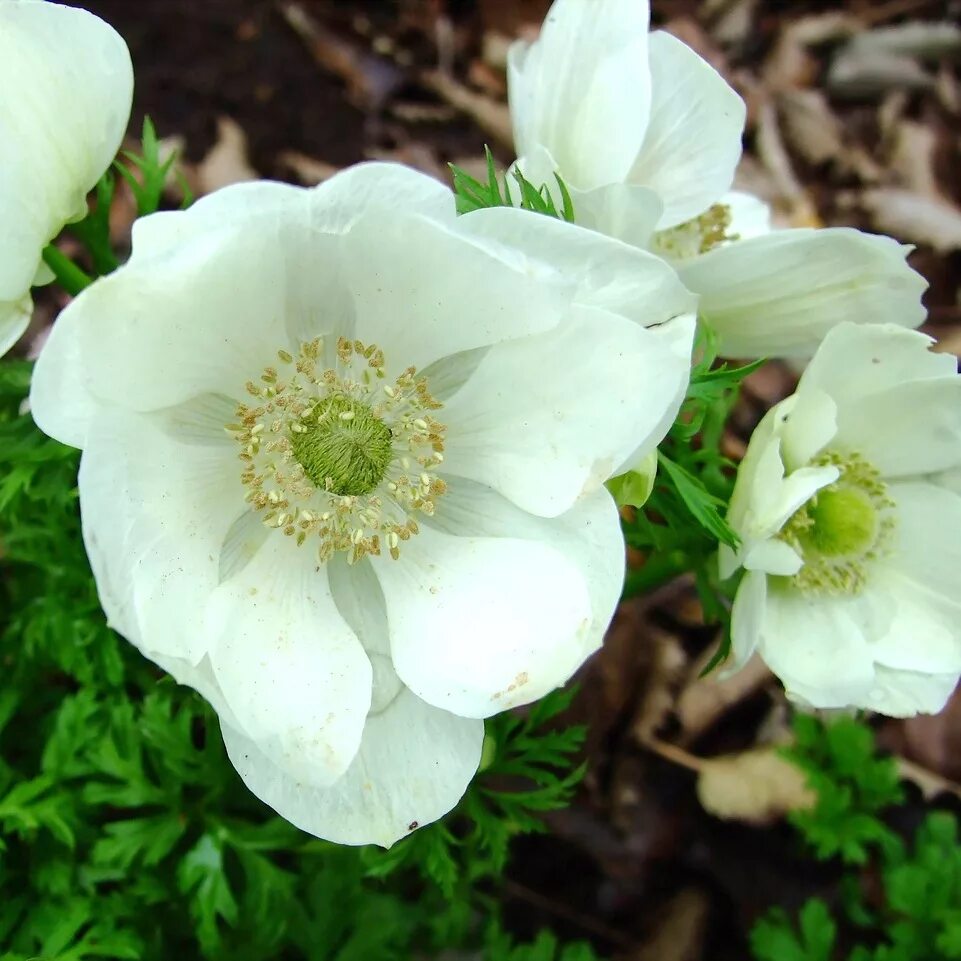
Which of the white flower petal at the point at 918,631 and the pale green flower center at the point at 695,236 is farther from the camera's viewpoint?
the pale green flower center at the point at 695,236

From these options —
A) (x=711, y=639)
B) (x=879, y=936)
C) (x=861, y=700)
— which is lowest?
(x=879, y=936)

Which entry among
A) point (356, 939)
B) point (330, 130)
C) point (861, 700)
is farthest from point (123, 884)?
point (330, 130)

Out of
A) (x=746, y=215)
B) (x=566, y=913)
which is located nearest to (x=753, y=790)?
(x=566, y=913)

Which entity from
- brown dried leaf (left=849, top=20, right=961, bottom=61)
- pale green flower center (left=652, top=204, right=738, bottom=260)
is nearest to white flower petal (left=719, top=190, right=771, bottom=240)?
pale green flower center (left=652, top=204, right=738, bottom=260)

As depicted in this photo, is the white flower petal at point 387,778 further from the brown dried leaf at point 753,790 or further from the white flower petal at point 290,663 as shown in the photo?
the brown dried leaf at point 753,790

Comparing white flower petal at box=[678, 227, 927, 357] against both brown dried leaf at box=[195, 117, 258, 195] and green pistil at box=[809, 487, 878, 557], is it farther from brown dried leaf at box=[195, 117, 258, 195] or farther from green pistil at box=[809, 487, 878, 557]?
brown dried leaf at box=[195, 117, 258, 195]

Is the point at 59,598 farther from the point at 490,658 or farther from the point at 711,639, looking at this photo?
the point at 711,639

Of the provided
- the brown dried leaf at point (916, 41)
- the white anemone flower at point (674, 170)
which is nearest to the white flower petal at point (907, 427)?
the white anemone flower at point (674, 170)

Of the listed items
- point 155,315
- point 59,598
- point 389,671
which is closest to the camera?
point 155,315
